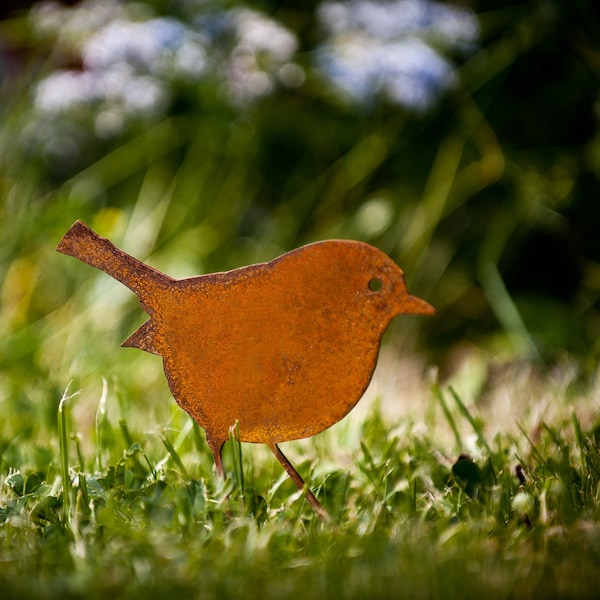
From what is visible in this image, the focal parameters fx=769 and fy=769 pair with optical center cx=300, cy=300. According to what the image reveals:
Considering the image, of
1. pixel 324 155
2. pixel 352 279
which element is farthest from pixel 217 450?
pixel 324 155

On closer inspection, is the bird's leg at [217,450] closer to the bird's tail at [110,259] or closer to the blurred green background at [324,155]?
the bird's tail at [110,259]

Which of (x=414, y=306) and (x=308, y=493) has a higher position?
(x=414, y=306)

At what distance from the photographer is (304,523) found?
957 millimetres

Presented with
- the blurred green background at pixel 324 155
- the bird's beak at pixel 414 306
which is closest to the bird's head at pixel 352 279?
the bird's beak at pixel 414 306

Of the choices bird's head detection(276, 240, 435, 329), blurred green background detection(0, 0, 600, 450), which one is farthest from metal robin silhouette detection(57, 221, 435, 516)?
blurred green background detection(0, 0, 600, 450)

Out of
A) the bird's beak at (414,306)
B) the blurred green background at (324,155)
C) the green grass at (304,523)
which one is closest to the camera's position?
the green grass at (304,523)

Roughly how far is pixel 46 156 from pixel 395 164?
1033mm

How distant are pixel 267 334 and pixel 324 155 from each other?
1.35 metres

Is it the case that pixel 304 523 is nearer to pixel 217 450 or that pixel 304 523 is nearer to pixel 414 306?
pixel 217 450

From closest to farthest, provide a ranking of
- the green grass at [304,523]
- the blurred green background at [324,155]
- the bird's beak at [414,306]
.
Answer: the green grass at [304,523] < the bird's beak at [414,306] < the blurred green background at [324,155]

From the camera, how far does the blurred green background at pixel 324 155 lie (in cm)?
181

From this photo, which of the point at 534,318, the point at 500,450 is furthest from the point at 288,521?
the point at 534,318

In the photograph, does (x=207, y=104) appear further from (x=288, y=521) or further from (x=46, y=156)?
(x=288, y=521)

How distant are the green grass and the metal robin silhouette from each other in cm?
6
